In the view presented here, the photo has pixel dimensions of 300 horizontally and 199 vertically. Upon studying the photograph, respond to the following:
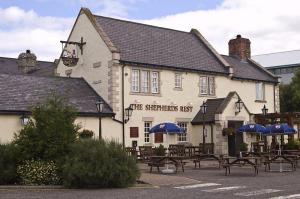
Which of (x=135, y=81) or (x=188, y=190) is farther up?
(x=135, y=81)

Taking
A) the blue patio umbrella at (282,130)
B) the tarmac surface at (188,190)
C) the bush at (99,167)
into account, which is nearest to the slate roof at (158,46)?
the blue patio umbrella at (282,130)

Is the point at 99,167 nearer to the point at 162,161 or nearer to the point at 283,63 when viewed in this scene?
the point at 162,161

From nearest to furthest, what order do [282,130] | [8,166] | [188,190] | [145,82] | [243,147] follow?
[188,190]
[8,166]
[282,130]
[145,82]
[243,147]

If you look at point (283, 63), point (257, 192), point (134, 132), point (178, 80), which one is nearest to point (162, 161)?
point (134, 132)

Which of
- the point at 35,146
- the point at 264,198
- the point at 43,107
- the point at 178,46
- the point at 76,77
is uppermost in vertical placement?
the point at 178,46

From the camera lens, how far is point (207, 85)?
34562 mm

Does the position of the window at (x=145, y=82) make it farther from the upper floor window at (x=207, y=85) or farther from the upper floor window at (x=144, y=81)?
the upper floor window at (x=207, y=85)

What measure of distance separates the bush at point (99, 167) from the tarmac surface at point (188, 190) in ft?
1.42

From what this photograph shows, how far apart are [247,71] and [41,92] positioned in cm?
1658

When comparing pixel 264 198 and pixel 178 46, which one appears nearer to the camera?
pixel 264 198

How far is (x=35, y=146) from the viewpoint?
17359 millimetres

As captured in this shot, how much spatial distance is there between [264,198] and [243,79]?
23844 millimetres

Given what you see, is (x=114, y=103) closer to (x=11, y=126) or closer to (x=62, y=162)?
(x=11, y=126)

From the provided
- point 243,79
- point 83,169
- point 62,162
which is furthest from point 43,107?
point 243,79
